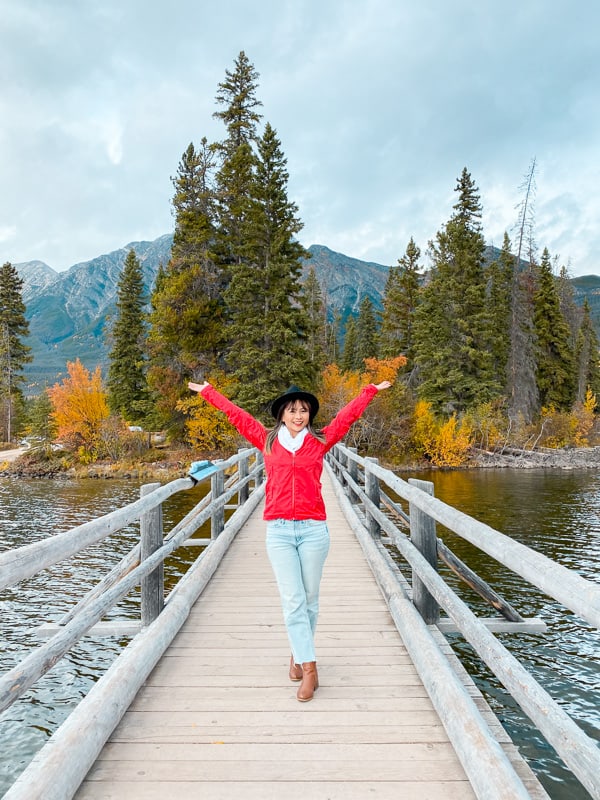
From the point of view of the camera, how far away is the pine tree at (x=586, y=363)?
4819 centimetres

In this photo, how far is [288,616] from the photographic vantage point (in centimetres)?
299

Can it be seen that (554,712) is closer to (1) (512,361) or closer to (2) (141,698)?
(2) (141,698)

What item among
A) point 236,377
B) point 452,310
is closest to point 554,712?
point 236,377

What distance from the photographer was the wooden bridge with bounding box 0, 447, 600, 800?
1997mm

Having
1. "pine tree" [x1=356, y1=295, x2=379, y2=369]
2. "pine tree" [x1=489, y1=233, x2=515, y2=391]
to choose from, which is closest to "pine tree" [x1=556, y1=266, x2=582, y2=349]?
"pine tree" [x1=489, y1=233, x2=515, y2=391]

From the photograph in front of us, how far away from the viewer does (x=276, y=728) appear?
264 cm

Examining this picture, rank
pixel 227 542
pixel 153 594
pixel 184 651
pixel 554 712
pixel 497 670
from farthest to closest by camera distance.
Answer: pixel 227 542 → pixel 153 594 → pixel 184 651 → pixel 497 670 → pixel 554 712

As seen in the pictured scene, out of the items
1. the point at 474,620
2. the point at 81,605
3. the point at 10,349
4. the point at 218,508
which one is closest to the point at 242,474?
the point at 218,508

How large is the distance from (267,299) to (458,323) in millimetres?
15167

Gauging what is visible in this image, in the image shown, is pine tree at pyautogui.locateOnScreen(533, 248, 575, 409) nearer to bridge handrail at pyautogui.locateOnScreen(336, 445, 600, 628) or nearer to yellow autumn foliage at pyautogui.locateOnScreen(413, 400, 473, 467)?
yellow autumn foliage at pyautogui.locateOnScreen(413, 400, 473, 467)

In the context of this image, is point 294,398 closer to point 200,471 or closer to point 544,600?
point 200,471

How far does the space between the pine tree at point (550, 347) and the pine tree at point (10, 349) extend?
149 ft

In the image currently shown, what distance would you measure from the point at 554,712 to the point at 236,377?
2875 cm

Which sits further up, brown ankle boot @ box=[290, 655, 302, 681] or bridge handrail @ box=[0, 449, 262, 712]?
bridge handrail @ box=[0, 449, 262, 712]
